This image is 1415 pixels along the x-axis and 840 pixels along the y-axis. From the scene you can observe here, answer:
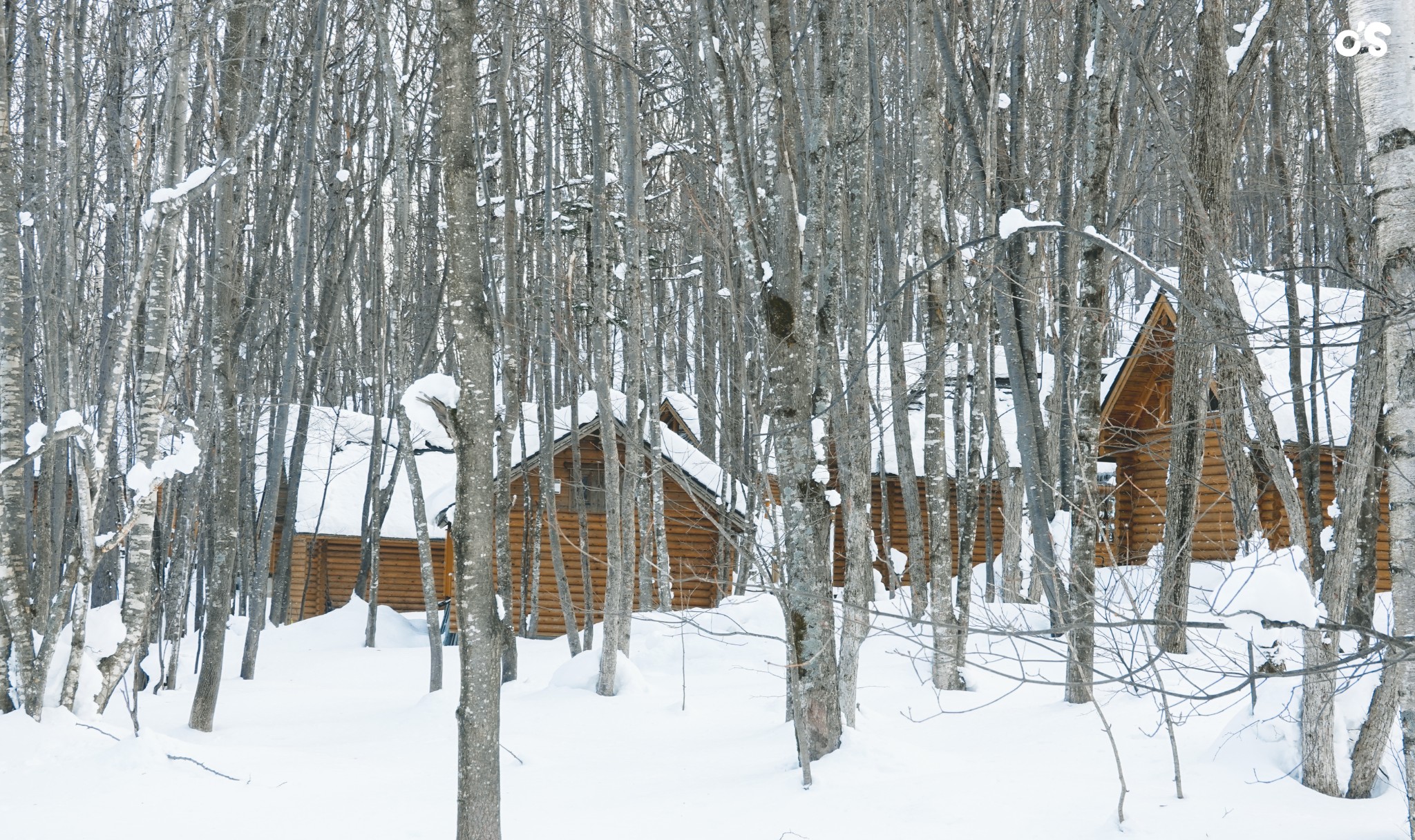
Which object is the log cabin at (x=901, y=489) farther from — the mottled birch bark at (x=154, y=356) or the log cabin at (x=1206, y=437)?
the mottled birch bark at (x=154, y=356)

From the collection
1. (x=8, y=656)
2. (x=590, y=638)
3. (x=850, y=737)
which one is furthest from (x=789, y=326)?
(x=590, y=638)

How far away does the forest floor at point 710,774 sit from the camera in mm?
5367

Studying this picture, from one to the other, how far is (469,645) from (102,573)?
16295 millimetres

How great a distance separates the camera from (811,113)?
7086 mm

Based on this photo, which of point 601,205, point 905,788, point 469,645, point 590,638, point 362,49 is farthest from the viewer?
point 362,49

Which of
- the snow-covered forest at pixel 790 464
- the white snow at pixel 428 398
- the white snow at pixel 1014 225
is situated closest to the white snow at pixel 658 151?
the snow-covered forest at pixel 790 464

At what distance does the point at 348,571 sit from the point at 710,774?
64.4ft

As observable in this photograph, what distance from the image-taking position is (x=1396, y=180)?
313cm

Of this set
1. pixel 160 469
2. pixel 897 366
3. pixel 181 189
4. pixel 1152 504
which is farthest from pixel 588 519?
pixel 181 189

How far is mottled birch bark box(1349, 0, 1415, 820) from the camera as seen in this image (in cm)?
306

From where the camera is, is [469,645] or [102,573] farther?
[102,573]

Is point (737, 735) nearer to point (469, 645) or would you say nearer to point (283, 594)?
point (469, 645)

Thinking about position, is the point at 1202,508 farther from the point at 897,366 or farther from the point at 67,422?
the point at 67,422

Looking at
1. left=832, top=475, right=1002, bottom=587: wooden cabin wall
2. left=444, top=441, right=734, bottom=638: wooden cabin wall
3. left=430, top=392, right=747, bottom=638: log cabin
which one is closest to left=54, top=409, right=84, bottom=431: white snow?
left=430, top=392, right=747, bottom=638: log cabin
